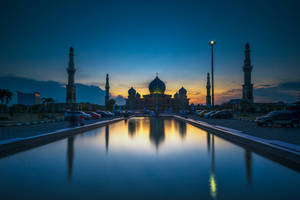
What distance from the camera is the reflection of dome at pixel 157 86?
289 feet

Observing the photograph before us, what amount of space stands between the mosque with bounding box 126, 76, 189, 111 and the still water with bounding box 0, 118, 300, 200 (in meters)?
79.8

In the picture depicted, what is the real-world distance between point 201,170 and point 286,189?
68.1 inches

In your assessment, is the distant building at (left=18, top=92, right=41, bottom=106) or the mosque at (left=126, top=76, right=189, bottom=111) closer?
the distant building at (left=18, top=92, right=41, bottom=106)

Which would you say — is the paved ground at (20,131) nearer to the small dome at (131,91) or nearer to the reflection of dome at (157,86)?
the reflection of dome at (157,86)

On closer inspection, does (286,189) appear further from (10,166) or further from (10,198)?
(10,166)

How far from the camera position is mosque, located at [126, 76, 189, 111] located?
3483 inches

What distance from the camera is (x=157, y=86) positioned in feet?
289

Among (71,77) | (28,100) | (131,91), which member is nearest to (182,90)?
(131,91)

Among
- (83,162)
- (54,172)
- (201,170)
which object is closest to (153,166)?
(201,170)

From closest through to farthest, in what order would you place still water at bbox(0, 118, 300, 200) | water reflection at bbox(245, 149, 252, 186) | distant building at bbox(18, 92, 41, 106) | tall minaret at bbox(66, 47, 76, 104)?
1. still water at bbox(0, 118, 300, 200)
2. water reflection at bbox(245, 149, 252, 186)
3. distant building at bbox(18, 92, 41, 106)
4. tall minaret at bbox(66, 47, 76, 104)

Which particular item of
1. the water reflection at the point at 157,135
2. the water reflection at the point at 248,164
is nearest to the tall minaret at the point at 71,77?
the water reflection at the point at 157,135

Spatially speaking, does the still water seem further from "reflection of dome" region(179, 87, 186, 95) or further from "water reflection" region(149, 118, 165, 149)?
"reflection of dome" region(179, 87, 186, 95)

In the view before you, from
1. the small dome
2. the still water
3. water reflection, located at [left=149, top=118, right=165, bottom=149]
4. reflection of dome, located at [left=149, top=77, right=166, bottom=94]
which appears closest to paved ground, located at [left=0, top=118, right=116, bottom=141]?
the still water

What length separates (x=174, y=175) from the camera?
14.9 ft
